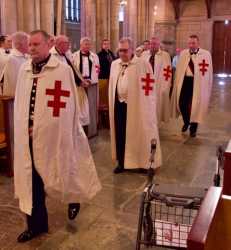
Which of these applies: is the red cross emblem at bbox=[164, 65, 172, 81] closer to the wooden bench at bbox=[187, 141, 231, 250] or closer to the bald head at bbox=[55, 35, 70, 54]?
the bald head at bbox=[55, 35, 70, 54]

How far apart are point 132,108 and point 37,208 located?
203 cm

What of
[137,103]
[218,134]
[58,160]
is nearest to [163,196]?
[58,160]

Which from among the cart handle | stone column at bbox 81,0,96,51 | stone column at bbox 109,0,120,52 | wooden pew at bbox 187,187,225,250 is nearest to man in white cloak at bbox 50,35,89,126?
the cart handle

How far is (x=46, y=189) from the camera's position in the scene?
129 inches

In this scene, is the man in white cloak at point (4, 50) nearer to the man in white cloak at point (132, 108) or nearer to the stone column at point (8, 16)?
the man in white cloak at point (132, 108)

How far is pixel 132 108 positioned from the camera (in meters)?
4.94

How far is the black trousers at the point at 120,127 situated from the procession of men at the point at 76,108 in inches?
0.5

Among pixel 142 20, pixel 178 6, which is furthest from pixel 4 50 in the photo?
pixel 178 6

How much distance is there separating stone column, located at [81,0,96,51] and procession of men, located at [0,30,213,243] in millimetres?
5722

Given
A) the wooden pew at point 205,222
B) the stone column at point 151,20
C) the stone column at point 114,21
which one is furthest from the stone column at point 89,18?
the wooden pew at point 205,222

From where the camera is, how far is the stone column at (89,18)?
14922 millimetres

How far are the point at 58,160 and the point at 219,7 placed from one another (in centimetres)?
1964

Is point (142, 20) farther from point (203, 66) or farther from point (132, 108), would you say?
point (132, 108)

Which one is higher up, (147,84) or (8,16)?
(8,16)
